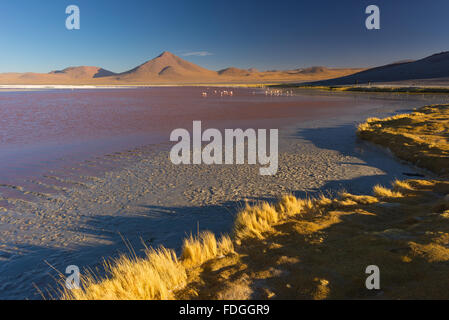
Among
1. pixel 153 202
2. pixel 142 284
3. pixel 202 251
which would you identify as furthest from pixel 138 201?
pixel 142 284

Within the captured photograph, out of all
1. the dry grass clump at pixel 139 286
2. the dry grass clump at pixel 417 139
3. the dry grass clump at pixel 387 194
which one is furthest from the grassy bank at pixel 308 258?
the dry grass clump at pixel 417 139

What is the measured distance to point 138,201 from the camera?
7.29 meters

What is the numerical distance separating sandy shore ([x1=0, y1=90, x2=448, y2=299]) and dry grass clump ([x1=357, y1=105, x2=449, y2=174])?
22.2 inches

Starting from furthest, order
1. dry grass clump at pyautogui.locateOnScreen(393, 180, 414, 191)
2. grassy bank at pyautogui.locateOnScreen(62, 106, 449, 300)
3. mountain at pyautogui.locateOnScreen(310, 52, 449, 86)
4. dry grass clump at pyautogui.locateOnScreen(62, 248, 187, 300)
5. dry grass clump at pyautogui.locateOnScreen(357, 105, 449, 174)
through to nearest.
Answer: mountain at pyautogui.locateOnScreen(310, 52, 449, 86) < dry grass clump at pyautogui.locateOnScreen(357, 105, 449, 174) < dry grass clump at pyautogui.locateOnScreen(393, 180, 414, 191) < grassy bank at pyautogui.locateOnScreen(62, 106, 449, 300) < dry grass clump at pyautogui.locateOnScreen(62, 248, 187, 300)

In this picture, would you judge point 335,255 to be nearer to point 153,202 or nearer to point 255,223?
point 255,223

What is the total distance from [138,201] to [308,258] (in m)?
4.70

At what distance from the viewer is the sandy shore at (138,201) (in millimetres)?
5074

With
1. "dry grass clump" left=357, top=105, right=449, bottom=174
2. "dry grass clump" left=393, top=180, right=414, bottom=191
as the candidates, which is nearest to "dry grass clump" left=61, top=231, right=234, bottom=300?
"dry grass clump" left=393, top=180, right=414, bottom=191

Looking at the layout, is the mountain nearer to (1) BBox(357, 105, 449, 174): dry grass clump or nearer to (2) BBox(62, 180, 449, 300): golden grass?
(1) BBox(357, 105, 449, 174): dry grass clump

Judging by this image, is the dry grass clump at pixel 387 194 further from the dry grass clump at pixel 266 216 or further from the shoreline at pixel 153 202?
the dry grass clump at pixel 266 216

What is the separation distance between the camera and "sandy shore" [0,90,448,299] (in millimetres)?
5074

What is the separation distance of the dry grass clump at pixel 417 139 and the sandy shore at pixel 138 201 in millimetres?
565
